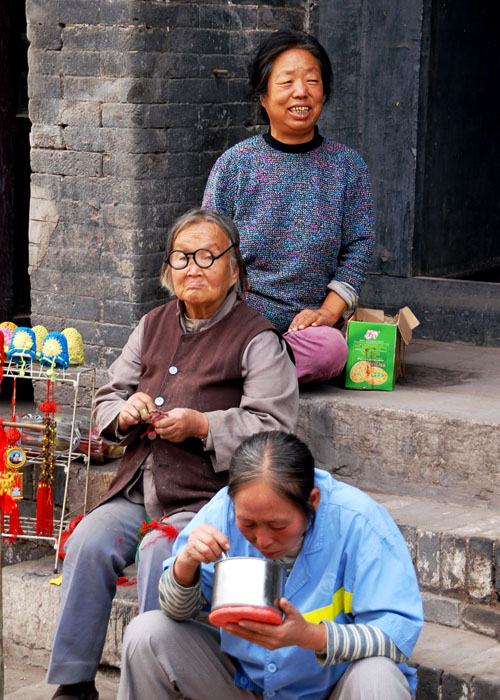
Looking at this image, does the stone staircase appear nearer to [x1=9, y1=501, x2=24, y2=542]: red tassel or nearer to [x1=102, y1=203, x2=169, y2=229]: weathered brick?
[x1=9, y1=501, x2=24, y2=542]: red tassel

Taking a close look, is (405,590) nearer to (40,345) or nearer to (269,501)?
(269,501)

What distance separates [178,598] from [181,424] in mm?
667

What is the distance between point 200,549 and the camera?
255 centimetres

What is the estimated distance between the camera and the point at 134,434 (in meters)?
3.50

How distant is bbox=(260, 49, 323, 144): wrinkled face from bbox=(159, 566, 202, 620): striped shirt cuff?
2.07m

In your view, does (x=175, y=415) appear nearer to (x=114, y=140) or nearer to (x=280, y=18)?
(x=114, y=140)

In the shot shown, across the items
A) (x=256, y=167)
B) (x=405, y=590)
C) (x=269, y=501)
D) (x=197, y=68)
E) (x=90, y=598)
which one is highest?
(x=197, y=68)

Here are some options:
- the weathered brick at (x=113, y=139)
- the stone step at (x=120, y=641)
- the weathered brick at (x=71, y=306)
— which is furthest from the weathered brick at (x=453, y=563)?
the weathered brick at (x=113, y=139)

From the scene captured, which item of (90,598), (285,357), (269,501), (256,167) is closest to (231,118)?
(256,167)

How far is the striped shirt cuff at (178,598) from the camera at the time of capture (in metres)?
2.70

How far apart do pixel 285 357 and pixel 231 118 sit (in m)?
1.82

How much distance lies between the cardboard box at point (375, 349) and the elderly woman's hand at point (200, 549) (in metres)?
1.80

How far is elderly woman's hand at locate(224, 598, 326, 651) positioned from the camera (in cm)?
239

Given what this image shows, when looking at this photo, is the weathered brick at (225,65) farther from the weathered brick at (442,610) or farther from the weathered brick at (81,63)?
the weathered brick at (442,610)
